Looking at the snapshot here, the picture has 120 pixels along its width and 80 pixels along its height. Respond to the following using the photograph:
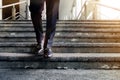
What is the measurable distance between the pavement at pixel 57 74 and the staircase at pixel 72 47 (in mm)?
74

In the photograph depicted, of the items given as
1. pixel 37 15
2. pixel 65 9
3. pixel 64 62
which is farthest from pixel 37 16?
pixel 65 9

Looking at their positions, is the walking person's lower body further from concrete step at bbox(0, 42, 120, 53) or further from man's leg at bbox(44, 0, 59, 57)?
concrete step at bbox(0, 42, 120, 53)

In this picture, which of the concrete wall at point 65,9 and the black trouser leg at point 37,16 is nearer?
the black trouser leg at point 37,16

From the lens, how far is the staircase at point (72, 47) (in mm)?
1818

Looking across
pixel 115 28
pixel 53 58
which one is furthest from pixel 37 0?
pixel 115 28

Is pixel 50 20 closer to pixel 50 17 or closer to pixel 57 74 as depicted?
pixel 50 17

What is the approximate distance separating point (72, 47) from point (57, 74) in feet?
1.59

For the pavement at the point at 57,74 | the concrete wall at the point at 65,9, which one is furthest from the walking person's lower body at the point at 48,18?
the concrete wall at the point at 65,9

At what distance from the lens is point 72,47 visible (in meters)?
2.11

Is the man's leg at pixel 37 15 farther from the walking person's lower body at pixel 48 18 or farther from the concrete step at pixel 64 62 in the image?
the concrete step at pixel 64 62

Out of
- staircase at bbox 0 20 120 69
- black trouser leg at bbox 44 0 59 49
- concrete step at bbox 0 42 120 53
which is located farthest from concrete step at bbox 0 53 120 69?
concrete step at bbox 0 42 120 53

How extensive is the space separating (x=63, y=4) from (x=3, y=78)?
27.8ft

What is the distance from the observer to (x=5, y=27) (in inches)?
118

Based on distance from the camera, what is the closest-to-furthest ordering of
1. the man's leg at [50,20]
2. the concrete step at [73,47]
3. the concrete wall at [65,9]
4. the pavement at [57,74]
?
the pavement at [57,74]
the man's leg at [50,20]
the concrete step at [73,47]
the concrete wall at [65,9]
